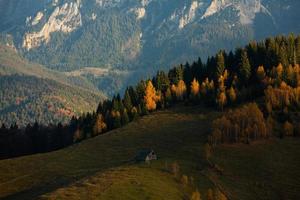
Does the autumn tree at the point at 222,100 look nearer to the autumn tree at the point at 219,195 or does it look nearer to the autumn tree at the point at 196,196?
the autumn tree at the point at 219,195

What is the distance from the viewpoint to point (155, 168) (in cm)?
13050

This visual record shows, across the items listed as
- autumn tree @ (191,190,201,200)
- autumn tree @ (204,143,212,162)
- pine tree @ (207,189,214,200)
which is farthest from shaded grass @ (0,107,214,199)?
autumn tree @ (191,190,201,200)

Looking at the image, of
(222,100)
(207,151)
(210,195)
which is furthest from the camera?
(222,100)

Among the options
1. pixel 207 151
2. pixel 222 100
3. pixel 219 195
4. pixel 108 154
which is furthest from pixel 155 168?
pixel 222 100

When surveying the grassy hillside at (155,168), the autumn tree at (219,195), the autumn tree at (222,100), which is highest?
the autumn tree at (222,100)

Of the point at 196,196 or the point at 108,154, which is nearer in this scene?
the point at 196,196

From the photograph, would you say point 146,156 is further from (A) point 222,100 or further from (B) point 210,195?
(A) point 222,100

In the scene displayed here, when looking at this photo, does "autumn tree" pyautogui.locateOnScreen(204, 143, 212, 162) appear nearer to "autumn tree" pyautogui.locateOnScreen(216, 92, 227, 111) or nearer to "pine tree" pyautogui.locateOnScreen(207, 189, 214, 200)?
"pine tree" pyautogui.locateOnScreen(207, 189, 214, 200)

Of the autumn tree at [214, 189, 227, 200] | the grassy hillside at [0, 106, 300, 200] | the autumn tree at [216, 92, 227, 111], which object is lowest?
the autumn tree at [214, 189, 227, 200]

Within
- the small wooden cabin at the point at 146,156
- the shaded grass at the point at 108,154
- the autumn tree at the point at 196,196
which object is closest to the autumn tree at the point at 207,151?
the shaded grass at the point at 108,154

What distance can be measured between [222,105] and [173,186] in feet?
270

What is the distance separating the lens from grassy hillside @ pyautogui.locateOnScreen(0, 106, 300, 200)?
368 ft

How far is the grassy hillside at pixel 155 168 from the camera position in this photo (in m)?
112

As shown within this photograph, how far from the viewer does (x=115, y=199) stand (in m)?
102
